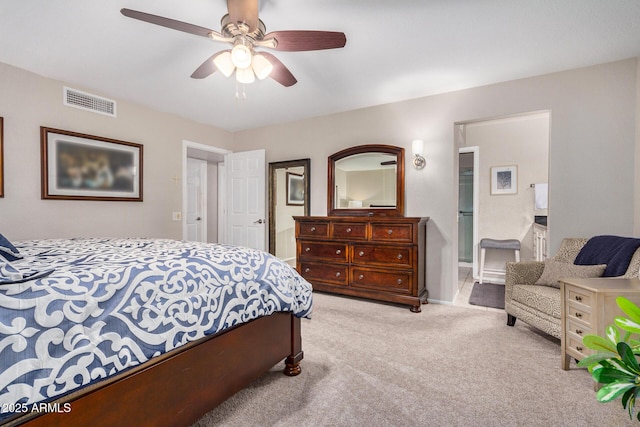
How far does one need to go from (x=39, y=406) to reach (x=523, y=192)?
5.73 m

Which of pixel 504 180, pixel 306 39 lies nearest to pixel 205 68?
pixel 306 39

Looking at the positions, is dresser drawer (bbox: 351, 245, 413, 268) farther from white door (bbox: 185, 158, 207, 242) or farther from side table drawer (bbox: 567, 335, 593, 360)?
white door (bbox: 185, 158, 207, 242)

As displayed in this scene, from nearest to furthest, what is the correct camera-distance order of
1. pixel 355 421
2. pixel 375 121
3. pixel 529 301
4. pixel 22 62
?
pixel 355 421 < pixel 529 301 < pixel 22 62 < pixel 375 121

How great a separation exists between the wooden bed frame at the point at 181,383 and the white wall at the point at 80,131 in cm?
273

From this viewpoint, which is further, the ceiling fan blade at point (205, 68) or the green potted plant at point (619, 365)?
the ceiling fan blade at point (205, 68)

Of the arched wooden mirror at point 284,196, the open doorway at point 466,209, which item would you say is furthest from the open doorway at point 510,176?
the arched wooden mirror at point 284,196

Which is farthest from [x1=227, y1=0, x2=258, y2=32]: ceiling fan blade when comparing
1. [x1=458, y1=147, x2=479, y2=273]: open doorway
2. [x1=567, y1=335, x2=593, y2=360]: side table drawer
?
[x1=458, y1=147, x2=479, y2=273]: open doorway

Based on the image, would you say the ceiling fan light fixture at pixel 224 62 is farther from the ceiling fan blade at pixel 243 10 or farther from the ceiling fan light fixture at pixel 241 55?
the ceiling fan blade at pixel 243 10

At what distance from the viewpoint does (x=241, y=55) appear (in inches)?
74.3

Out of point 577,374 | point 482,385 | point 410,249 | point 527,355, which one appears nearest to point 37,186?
point 410,249

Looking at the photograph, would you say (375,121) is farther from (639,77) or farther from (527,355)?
(527,355)

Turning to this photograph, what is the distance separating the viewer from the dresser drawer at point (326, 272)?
354 centimetres

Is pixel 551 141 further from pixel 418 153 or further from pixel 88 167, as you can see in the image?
pixel 88 167

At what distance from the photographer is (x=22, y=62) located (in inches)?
106
